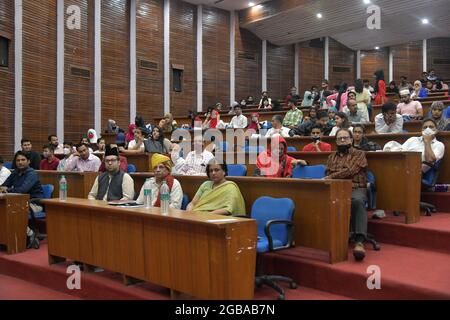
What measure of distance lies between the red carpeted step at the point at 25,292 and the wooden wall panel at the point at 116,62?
22.5 feet

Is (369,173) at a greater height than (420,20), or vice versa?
(420,20)

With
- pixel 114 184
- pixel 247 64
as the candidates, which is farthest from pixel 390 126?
pixel 247 64

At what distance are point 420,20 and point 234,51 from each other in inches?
195

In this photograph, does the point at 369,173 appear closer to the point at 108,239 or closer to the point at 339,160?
the point at 339,160

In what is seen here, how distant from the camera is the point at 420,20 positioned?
12.4m

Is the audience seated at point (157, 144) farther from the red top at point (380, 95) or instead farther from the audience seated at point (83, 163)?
the red top at point (380, 95)

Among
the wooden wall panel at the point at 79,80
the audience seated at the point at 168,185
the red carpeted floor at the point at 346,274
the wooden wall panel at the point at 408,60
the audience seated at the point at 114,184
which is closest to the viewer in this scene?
the red carpeted floor at the point at 346,274

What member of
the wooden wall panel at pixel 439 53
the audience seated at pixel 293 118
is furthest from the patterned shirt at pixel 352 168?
the wooden wall panel at pixel 439 53

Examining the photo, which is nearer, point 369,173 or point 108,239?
point 108,239

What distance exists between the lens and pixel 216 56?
42.1ft

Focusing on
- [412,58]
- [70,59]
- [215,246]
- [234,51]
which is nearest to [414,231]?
[215,246]

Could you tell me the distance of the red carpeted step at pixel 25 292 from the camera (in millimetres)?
3475

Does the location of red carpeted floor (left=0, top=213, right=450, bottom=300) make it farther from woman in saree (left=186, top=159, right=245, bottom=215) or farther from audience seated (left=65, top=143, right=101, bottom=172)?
audience seated (left=65, top=143, right=101, bottom=172)

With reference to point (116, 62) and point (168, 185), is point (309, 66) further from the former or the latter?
point (168, 185)
